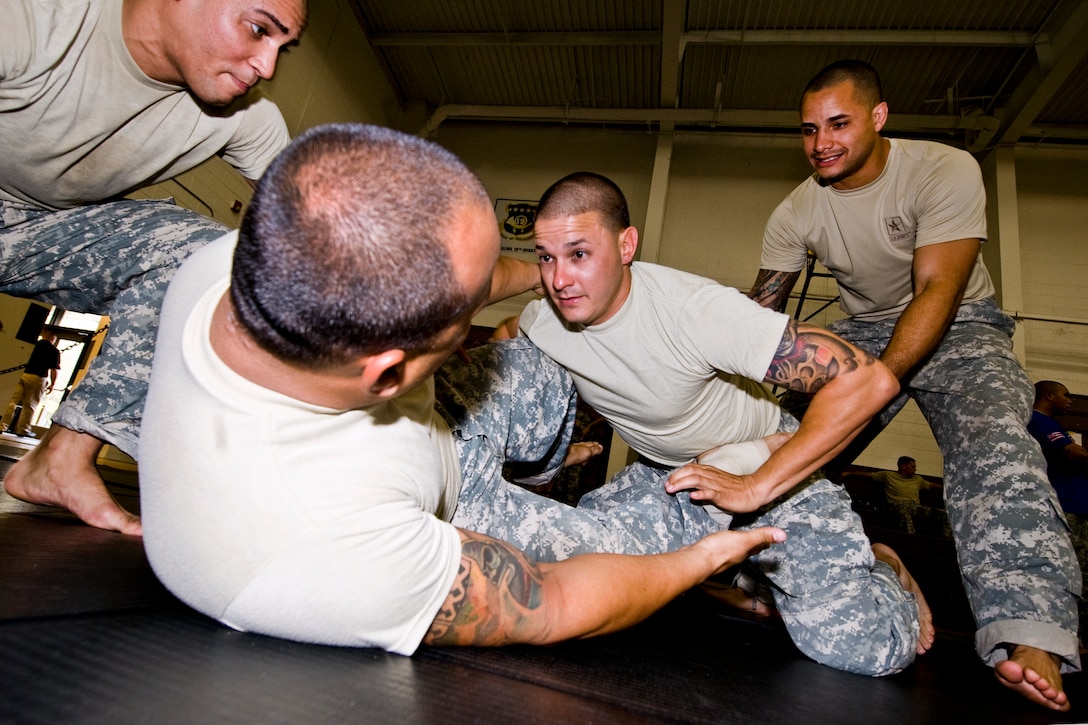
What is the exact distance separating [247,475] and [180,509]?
0.12 metres

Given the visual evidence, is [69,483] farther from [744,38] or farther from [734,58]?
[734,58]

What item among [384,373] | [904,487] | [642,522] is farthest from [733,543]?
[904,487]

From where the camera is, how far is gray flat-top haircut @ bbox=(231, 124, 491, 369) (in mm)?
696

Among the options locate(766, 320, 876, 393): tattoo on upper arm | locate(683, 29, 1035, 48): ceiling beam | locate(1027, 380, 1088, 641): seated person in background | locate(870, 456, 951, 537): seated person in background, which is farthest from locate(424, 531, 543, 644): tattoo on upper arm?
locate(683, 29, 1035, 48): ceiling beam

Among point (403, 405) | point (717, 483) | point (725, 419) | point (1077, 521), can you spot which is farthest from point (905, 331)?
point (1077, 521)

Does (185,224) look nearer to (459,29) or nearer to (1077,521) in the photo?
(1077,521)

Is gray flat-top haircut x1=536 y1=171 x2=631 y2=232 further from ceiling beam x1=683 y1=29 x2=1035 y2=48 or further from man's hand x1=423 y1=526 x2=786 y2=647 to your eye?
ceiling beam x1=683 y1=29 x2=1035 y2=48

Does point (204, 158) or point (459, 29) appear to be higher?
point (459, 29)

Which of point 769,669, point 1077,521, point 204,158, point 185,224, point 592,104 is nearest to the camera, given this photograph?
point 769,669

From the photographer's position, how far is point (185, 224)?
4.94ft

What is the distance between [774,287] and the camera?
2555 millimetres

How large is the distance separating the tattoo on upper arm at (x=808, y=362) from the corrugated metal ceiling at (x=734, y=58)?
4.72m

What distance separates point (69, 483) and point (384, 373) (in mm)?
1169

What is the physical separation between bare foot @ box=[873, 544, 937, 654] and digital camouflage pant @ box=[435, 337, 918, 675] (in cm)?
13
